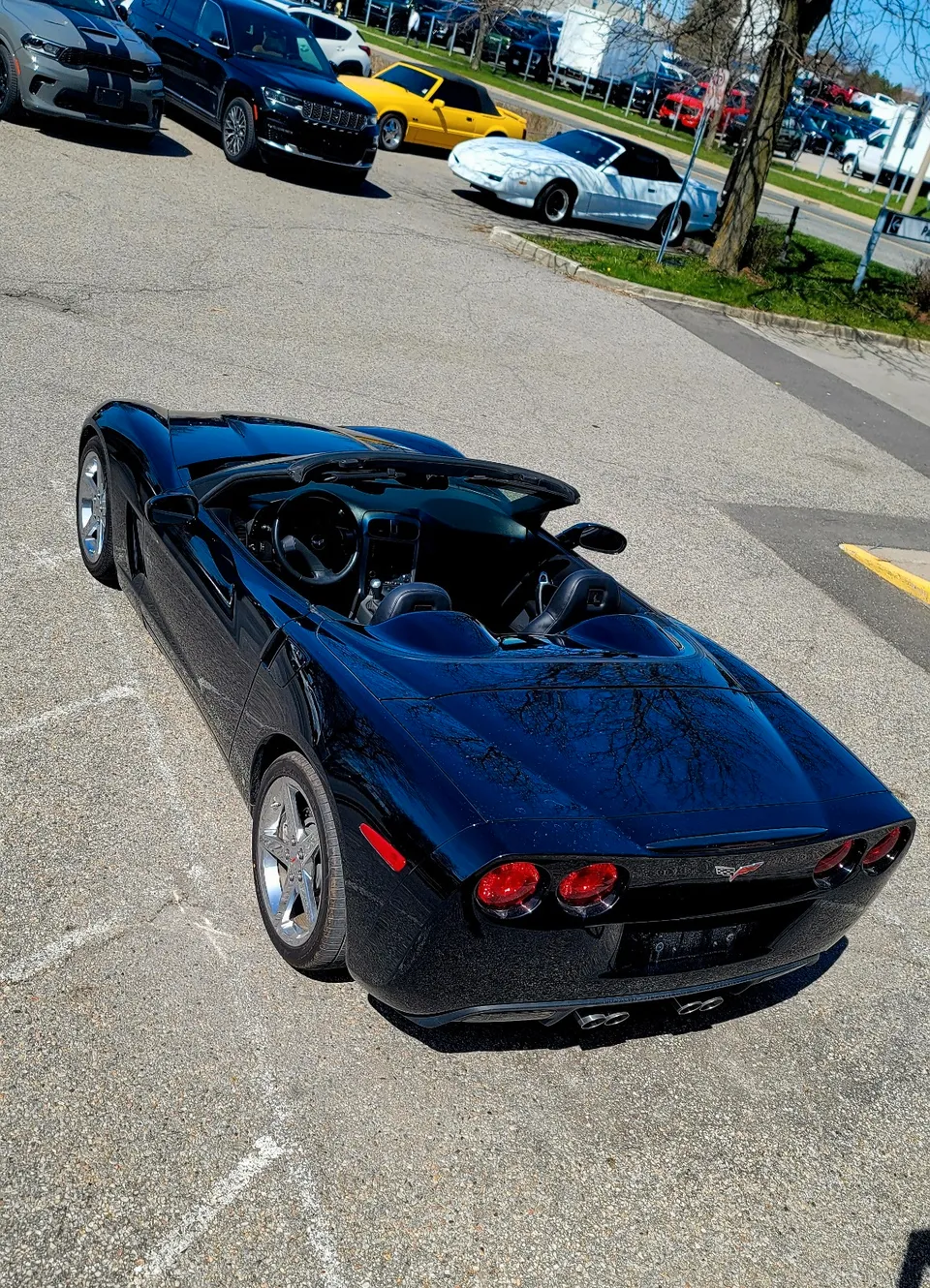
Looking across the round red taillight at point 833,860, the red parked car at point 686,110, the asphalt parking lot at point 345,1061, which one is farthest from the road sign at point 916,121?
the round red taillight at point 833,860

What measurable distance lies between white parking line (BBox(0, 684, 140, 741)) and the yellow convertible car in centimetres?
1779

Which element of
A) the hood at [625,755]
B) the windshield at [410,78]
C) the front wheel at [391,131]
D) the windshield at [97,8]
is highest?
the windshield at [410,78]

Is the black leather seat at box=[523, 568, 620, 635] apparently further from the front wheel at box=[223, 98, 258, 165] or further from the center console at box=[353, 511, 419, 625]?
the front wheel at box=[223, 98, 258, 165]

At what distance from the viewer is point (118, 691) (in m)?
4.85

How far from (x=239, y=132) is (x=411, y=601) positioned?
530 inches

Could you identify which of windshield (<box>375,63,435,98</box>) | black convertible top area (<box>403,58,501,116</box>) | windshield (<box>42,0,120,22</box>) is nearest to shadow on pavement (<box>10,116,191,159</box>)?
windshield (<box>42,0,120,22</box>)

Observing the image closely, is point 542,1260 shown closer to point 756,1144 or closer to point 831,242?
point 756,1144

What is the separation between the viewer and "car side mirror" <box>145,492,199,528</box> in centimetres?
436

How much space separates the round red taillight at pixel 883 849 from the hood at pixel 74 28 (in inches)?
529

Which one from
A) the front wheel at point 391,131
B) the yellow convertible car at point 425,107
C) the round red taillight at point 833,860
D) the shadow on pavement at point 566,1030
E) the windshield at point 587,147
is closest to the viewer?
the round red taillight at point 833,860

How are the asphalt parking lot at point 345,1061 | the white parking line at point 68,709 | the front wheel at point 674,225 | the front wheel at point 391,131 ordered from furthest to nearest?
the front wheel at point 391,131 → the front wheel at point 674,225 → the white parking line at point 68,709 → the asphalt parking lot at point 345,1061

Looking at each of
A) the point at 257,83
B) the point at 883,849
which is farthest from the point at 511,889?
the point at 257,83

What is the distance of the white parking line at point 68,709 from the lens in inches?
176

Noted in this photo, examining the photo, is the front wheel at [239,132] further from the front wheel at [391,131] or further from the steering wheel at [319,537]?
the steering wheel at [319,537]
